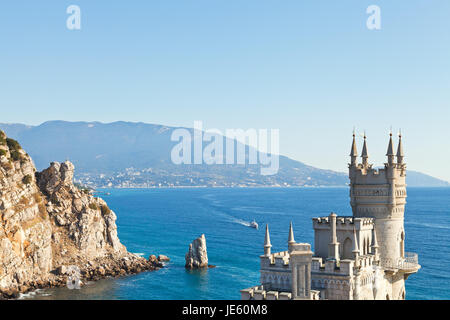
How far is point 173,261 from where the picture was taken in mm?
104875

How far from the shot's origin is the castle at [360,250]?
31.6 meters

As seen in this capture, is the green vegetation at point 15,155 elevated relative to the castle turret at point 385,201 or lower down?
elevated

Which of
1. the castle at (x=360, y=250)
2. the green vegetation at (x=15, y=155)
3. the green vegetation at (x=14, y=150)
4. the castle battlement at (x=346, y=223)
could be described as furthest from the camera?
the green vegetation at (x=14, y=150)

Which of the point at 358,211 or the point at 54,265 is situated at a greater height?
the point at 358,211

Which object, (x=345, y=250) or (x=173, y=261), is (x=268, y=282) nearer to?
(x=345, y=250)

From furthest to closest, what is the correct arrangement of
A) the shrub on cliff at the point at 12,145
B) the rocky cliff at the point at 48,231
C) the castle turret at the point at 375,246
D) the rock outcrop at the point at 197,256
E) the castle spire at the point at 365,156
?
the rock outcrop at the point at 197,256
the shrub on cliff at the point at 12,145
the rocky cliff at the point at 48,231
the castle spire at the point at 365,156
the castle turret at the point at 375,246

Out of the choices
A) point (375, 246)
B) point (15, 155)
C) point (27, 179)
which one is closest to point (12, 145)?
point (15, 155)

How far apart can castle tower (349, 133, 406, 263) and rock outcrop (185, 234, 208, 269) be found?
6203 cm

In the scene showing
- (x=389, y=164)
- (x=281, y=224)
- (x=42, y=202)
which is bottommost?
(x=281, y=224)

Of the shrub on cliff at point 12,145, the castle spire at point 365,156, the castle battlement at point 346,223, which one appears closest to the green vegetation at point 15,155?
the shrub on cliff at point 12,145

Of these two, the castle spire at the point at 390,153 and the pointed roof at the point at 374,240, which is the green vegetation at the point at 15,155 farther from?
the pointed roof at the point at 374,240

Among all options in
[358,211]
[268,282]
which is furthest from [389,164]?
[268,282]

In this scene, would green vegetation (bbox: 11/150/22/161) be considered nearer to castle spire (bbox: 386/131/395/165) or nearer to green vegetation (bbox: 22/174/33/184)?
green vegetation (bbox: 22/174/33/184)
